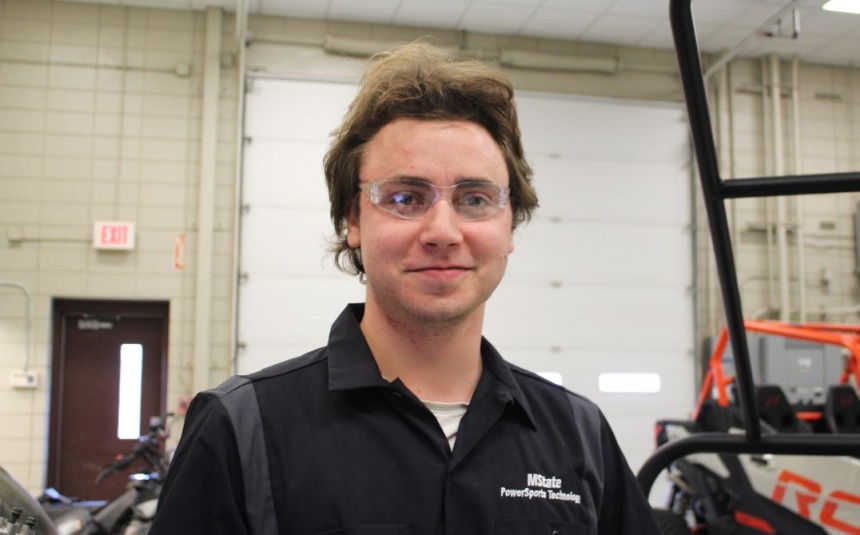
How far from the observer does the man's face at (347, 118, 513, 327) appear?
1370 millimetres

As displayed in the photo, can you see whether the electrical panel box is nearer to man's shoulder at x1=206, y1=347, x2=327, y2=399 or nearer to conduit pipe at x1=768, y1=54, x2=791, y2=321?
conduit pipe at x1=768, y1=54, x2=791, y2=321

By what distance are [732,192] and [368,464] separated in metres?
0.67

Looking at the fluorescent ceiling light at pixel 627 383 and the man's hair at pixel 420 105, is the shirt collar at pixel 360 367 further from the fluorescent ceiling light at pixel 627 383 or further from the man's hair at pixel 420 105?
the fluorescent ceiling light at pixel 627 383

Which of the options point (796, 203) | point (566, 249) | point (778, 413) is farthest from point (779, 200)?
point (778, 413)

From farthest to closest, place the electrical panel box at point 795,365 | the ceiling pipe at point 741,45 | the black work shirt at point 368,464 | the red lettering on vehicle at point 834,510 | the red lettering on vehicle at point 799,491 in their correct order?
the ceiling pipe at point 741,45
the electrical panel box at point 795,365
the red lettering on vehicle at point 799,491
the red lettering on vehicle at point 834,510
the black work shirt at point 368,464

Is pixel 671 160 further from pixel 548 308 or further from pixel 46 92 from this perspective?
pixel 46 92

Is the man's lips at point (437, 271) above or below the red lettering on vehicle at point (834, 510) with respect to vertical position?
above

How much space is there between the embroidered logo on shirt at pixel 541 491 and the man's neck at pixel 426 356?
191 mm

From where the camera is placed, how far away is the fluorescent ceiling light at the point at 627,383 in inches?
372

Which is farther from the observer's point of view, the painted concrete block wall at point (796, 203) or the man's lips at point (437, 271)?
the painted concrete block wall at point (796, 203)

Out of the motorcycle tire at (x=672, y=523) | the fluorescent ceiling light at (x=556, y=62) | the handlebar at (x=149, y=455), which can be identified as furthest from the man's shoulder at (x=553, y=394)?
the fluorescent ceiling light at (x=556, y=62)

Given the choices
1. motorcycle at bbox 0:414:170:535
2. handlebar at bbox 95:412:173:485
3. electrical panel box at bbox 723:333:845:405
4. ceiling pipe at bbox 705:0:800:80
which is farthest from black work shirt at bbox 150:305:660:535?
ceiling pipe at bbox 705:0:800:80

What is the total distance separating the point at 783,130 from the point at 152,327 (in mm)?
7949

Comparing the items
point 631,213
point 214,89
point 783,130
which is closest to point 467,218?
point 214,89
